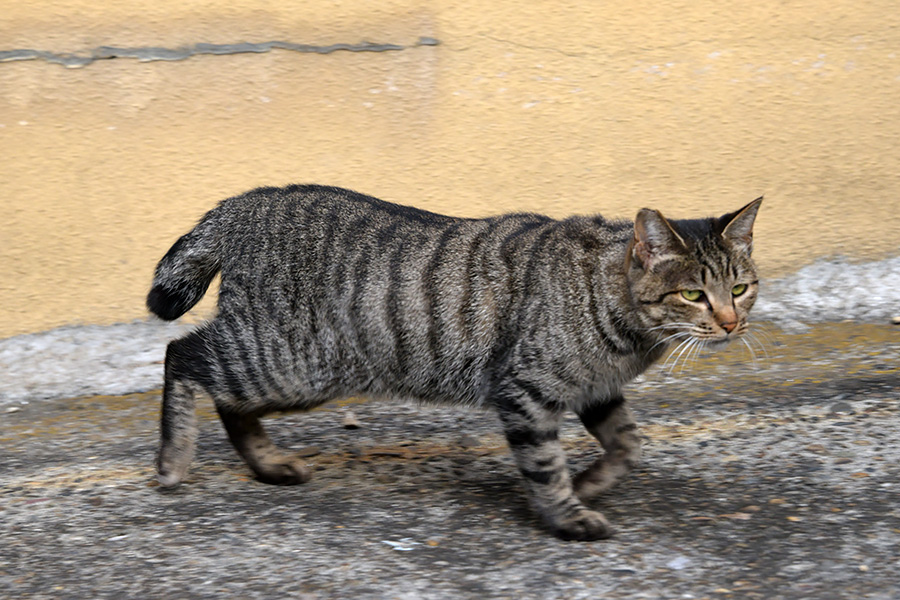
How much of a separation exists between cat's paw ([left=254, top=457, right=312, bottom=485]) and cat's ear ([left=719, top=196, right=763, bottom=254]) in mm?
1774

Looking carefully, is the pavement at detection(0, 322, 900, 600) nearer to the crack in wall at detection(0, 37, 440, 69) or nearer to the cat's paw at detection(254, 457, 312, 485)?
the cat's paw at detection(254, 457, 312, 485)

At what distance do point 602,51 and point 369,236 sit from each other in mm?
2480

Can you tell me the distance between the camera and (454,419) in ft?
15.2

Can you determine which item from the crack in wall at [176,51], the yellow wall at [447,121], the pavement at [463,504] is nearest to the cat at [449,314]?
the pavement at [463,504]

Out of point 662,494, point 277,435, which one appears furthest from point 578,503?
point 277,435

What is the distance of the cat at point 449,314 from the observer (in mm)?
3412

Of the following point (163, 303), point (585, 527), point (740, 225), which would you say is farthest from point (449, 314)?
point (163, 303)

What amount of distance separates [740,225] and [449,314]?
41.1 inches

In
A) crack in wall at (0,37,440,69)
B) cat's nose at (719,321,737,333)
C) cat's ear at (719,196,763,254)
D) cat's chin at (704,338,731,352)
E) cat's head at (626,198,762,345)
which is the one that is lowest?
cat's chin at (704,338,731,352)

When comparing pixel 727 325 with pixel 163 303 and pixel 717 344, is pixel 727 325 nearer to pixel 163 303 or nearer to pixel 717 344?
pixel 717 344

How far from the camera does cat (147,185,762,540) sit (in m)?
3.41

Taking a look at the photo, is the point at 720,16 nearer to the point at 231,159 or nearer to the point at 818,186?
the point at 818,186

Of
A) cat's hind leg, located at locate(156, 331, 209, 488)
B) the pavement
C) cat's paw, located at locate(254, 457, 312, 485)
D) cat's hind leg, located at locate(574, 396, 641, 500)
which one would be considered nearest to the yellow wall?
the pavement

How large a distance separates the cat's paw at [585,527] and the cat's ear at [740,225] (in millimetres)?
1033
